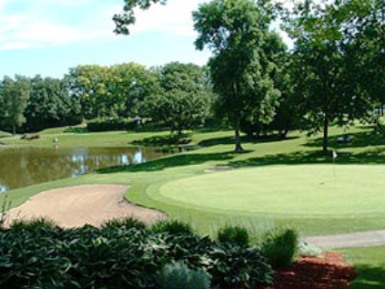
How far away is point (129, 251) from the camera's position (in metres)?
7.50

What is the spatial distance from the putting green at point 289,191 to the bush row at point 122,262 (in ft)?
25.8

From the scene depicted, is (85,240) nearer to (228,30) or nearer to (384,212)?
(384,212)


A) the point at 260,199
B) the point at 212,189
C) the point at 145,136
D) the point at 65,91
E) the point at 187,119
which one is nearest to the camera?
the point at 260,199

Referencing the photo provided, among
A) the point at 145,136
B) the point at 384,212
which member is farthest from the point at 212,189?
the point at 145,136

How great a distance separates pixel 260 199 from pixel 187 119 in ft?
174

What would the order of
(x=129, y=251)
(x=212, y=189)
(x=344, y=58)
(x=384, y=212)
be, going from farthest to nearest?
1. (x=344, y=58)
2. (x=212, y=189)
3. (x=384, y=212)
4. (x=129, y=251)

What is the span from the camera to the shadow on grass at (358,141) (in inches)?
1788

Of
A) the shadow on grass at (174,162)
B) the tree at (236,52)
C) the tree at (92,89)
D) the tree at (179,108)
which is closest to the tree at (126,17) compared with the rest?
the shadow on grass at (174,162)

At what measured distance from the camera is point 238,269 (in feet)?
25.8

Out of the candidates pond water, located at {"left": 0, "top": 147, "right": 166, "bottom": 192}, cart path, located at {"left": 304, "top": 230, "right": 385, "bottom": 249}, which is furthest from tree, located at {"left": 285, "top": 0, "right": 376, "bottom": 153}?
cart path, located at {"left": 304, "top": 230, "right": 385, "bottom": 249}

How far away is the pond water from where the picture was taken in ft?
125

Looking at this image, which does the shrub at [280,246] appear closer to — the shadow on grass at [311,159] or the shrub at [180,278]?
the shrub at [180,278]

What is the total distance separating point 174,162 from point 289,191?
20352 millimetres

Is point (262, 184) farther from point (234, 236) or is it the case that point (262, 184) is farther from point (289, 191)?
point (234, 236)
